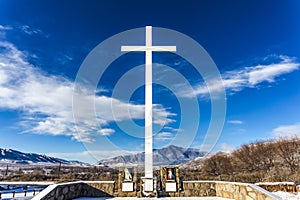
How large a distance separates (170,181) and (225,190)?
156 centimetres

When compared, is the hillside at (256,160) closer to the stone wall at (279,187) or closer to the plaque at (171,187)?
the stone wall at (279,187)

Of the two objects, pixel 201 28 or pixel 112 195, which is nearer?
pixel 112 195

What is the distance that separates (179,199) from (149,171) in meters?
1.62

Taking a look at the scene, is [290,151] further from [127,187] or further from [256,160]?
[127,187]

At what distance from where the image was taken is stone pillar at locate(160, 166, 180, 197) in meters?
6.93

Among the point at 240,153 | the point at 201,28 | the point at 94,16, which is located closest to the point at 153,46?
the point at 94,16

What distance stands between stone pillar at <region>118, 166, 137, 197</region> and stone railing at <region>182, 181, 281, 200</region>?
1.48m

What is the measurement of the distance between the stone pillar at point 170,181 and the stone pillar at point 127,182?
830 mm

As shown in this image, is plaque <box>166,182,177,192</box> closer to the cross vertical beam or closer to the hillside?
the cross vertical beam

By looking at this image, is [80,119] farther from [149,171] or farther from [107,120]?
[149,171]

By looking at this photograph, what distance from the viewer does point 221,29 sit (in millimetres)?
16109

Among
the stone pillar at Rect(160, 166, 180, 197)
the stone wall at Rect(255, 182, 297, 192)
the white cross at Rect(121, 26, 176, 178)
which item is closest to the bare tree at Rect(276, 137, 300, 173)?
the stone wall at Rect(255, 182, 297, 192)

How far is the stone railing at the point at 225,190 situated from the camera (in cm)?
519

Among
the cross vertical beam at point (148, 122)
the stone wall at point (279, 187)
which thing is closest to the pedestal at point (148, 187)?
the cross vertical beam at point (148, 122)
